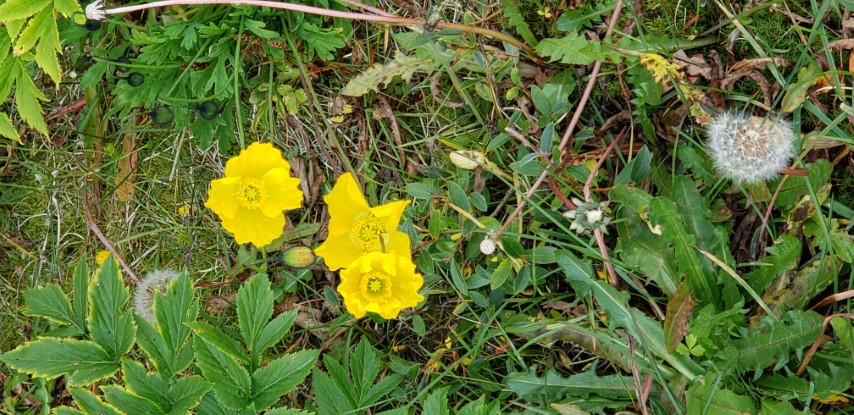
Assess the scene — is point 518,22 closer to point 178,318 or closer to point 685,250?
point 685,250

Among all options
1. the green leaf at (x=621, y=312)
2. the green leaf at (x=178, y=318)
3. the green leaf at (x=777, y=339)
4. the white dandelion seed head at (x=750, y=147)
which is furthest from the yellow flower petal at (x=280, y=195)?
the green leaf at (x=777, y=339)

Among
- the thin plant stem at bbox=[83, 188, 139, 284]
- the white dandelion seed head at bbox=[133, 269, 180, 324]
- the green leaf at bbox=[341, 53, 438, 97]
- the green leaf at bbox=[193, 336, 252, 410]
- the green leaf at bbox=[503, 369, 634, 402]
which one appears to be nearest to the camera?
the green leaf at bbox=[193, 336, 252, 410]

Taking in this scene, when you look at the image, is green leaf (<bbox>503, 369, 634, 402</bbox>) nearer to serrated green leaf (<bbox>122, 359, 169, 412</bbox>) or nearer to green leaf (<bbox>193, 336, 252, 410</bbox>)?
green leaf (<bbox>193, 336, 252, 410</bbox>)

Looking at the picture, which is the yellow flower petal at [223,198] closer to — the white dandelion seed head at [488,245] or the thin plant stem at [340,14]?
the thin plant stem at [340,14]

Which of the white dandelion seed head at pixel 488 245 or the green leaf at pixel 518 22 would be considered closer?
the white dandelion seed head at pixel 488 245

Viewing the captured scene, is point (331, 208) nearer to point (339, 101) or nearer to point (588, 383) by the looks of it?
point (339, 101)

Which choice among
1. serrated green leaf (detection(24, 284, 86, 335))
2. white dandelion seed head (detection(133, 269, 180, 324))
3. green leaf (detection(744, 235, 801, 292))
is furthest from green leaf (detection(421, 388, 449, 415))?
white dandelion seed head (detection(133, 269, 180, 324))
